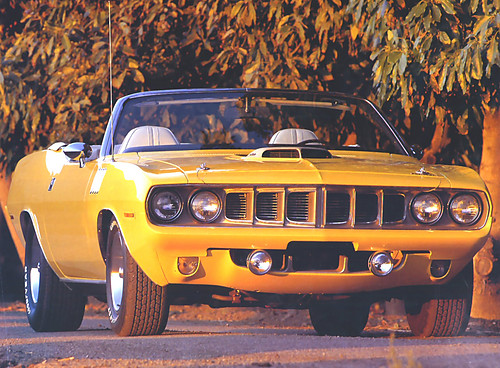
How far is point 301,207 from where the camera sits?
22.0 ft

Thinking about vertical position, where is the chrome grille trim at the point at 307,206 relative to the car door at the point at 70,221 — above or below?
above

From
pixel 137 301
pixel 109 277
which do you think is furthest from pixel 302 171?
pixel 109 277

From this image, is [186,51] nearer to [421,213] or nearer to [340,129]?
[340,129]

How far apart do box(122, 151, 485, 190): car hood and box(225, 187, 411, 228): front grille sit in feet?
0.22

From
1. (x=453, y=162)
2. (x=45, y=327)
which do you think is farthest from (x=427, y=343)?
(x=453, y=162)

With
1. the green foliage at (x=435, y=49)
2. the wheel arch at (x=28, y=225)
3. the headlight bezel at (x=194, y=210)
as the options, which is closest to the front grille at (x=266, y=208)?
the headlight bezel at (x=194, y=210)

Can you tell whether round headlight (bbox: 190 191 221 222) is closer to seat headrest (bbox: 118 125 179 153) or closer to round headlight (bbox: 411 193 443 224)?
round headlight (bbox: 411 193 443 224)

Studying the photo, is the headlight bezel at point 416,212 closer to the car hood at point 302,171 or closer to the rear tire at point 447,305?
the car hood at point 302,171

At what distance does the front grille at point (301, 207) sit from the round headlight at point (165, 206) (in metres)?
0.28

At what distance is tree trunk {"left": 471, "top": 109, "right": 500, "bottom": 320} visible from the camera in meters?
11.3

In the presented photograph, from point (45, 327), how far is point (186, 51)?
15.9ft

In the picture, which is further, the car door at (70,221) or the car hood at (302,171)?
the car door at (70,221)

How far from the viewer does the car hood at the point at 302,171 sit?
6.62 meters

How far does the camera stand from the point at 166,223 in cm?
663
